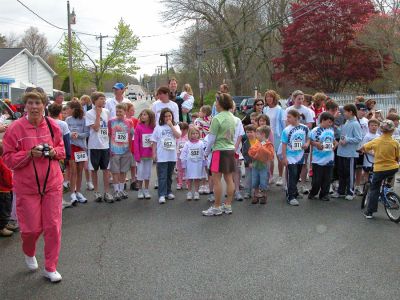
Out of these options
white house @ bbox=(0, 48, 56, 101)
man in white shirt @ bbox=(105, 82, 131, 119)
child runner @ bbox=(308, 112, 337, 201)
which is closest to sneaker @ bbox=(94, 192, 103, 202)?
man in white shirt @ bbox=(105, 82, 131, 119)

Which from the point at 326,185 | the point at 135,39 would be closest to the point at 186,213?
the point at 326,185

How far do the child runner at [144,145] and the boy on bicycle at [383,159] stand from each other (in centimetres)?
375

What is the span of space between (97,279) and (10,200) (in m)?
2.47

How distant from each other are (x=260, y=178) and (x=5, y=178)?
4.06m

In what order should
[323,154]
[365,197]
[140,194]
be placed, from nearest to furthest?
[365,197], [323,154], [140,194]

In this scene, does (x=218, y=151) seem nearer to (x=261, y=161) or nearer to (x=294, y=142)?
(x=261, y=161)

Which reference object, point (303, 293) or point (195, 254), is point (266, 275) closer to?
point (303, 293)

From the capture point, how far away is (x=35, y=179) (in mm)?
4668

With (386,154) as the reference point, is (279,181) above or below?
below

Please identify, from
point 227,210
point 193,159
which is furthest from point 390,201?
point 193,159

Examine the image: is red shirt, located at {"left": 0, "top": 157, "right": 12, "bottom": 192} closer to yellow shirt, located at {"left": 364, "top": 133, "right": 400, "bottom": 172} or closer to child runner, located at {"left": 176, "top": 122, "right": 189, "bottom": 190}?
child runner, located at {"left": 176, "top": 122, "right": 189, "bottom": 190}

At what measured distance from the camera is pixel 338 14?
30.4 m

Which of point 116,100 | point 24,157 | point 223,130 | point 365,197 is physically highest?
point 116,100

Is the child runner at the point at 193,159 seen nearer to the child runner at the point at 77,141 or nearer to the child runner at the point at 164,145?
the child runner at the point at 164,145
